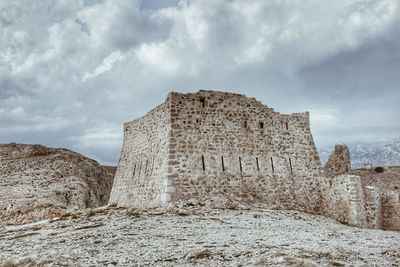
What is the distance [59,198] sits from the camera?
2272 centimetres

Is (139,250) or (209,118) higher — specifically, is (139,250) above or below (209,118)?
below

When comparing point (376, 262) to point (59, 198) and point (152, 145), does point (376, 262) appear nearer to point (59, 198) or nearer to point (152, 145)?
point (152, 145)

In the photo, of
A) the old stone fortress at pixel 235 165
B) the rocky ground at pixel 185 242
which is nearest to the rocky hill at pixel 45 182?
the old stone fortress at pixel 235 165

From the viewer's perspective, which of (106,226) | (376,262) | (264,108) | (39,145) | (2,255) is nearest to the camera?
(376,262)

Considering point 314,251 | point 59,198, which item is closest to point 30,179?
point 59,198

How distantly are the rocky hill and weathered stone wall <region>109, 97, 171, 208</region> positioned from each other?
3728 mm

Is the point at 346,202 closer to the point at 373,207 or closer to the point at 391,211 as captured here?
the point at 373,207

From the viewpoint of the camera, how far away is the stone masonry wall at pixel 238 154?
58.5ft

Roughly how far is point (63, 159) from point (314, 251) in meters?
25.1

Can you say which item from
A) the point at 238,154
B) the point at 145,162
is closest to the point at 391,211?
the point at 238,154

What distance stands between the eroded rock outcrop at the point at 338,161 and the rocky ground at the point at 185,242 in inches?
620

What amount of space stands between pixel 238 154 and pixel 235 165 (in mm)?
702

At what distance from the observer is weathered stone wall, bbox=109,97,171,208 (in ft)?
59.5

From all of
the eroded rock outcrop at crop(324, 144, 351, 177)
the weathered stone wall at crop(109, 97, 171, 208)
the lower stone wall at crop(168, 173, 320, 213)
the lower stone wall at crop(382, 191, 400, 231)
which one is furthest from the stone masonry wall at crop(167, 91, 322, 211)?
the eroded rock outcrop at crop(324, 144, 351, 177)
